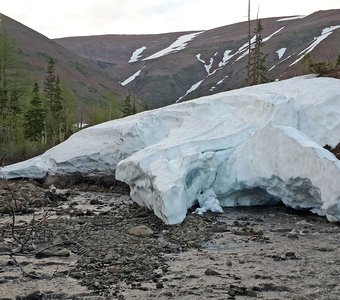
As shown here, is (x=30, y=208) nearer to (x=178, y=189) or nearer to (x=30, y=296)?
(x=178, y=189)

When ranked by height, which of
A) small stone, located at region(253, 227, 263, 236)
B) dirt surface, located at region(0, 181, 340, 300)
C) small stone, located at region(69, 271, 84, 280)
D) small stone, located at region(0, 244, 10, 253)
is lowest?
small stone, located at region(253, 227, 263, 236)

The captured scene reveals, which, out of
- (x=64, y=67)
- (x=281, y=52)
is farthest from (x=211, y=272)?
(x=281, y=52)

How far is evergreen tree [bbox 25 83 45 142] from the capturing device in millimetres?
30750

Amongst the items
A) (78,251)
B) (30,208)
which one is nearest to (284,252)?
(78,251)

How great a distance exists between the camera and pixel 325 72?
17.2m

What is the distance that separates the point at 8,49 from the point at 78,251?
2706 centimetres

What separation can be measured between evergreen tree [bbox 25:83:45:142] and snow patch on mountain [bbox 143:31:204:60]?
3887 inches

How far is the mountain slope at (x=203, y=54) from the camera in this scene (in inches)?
3484

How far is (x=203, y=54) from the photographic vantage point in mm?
115312

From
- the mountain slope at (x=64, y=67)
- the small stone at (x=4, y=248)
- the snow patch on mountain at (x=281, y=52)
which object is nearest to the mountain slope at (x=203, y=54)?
the snow patch on mountain at (x=281, y=52)

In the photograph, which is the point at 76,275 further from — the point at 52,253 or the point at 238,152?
the point at 238,152

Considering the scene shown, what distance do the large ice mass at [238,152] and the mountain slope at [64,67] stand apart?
54.4 m

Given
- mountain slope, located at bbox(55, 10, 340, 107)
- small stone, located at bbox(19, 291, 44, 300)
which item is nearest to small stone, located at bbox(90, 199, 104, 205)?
small stone, located at bbox(19, 291, 44, 300)

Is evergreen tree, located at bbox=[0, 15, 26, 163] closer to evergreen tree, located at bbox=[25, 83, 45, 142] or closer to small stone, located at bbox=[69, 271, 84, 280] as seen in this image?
evergreen tree, located at bbox=[25, 83, 45, 142]
